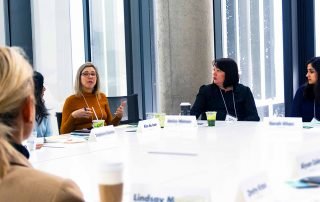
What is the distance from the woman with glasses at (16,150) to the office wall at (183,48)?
14.9 feet

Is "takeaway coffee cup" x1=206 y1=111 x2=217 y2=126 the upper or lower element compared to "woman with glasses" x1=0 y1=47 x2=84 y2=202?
lower

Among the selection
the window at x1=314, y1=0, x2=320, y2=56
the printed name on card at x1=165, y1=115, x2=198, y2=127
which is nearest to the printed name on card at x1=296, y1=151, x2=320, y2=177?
the printed name on card at x1=165, y1=115, x2=198, y2=127

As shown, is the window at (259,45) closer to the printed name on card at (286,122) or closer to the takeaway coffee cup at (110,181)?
the printed name on card at (286,122)

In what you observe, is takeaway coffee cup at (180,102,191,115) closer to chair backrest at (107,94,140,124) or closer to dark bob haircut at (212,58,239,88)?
dark bob haircut at (212,58,239,88)

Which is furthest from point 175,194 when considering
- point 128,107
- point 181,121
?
point 128,107

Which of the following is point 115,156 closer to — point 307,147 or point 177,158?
point 177,158

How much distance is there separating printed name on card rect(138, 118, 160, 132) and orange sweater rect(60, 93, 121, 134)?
2.49 feet

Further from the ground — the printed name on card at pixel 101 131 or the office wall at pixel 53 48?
the office wall at pixel 53 48

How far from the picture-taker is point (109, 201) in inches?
52.1

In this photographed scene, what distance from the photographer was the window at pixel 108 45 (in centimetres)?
736

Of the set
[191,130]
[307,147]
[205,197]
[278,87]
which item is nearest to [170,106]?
[278,87]

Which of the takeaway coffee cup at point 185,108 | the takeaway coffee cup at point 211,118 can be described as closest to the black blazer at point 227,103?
the takeaway coffee cup at point 185,108

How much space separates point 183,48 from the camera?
5586mm

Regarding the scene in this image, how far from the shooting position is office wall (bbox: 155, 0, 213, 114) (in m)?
5.57
